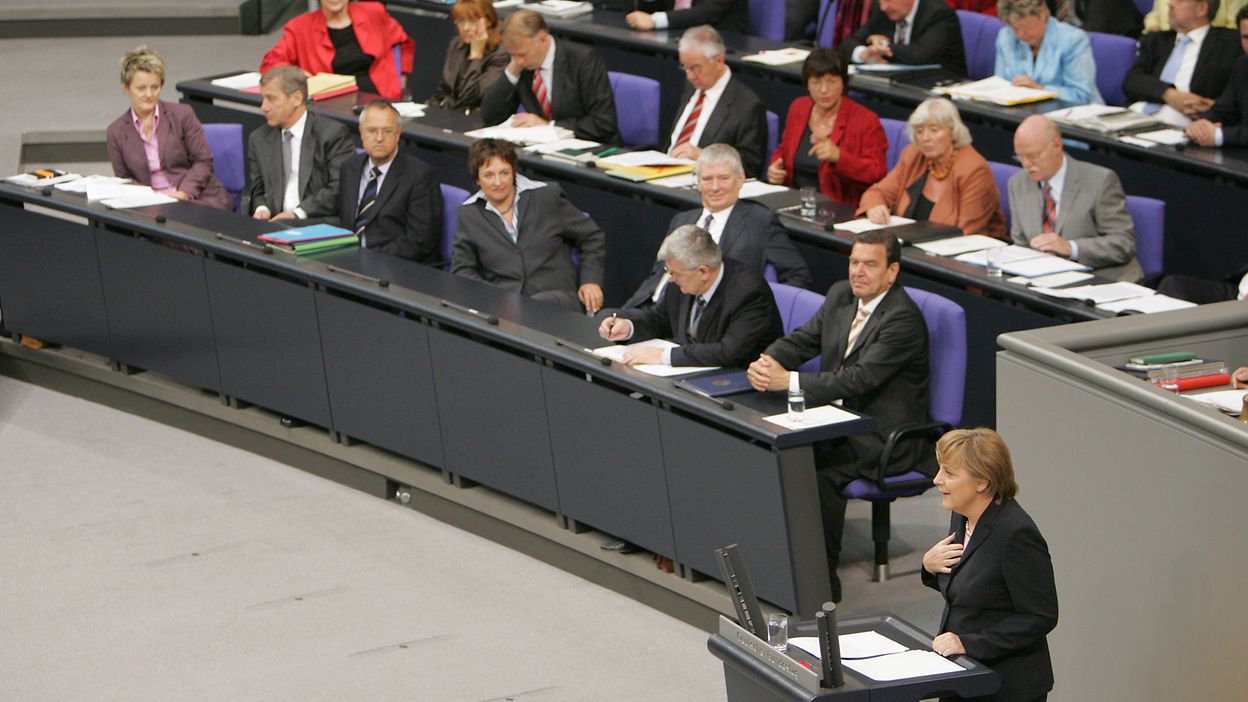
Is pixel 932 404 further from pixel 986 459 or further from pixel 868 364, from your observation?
pixel 986 459

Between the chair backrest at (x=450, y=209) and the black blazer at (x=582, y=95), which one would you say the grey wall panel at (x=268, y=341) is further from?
the black blazer at (x=582, y=95)

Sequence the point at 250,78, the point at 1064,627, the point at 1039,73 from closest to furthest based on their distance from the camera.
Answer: the point at 1064,627 → the point at 1039,73 → the point at 250,78

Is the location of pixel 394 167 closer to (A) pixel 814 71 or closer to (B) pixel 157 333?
(B) pixel 157 333

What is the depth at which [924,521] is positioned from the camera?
6.42 meters

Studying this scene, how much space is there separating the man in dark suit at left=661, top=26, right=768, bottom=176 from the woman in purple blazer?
6.90 feet

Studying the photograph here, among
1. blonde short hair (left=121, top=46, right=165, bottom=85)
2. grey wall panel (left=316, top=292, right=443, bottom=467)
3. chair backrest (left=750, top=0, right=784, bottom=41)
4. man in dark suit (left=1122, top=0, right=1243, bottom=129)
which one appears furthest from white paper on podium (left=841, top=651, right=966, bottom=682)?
chair backrest (left=750, top=0, right=784, bottom=41)

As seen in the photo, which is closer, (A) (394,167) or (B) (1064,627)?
(B) (1064,627)

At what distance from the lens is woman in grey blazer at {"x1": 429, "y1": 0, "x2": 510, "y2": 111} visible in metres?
9.02

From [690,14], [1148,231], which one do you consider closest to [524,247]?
[1148,231]

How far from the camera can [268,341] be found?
7.04 metres

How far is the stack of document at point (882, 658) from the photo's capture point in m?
3.65

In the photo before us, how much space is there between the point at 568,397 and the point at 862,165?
2314 mm

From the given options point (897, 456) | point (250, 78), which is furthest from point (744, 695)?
point (250, 78)

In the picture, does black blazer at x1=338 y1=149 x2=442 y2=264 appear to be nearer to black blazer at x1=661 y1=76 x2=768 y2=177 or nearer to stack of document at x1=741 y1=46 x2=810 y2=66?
black blazer at x1=661 y1=76 x2=768 y2=177
